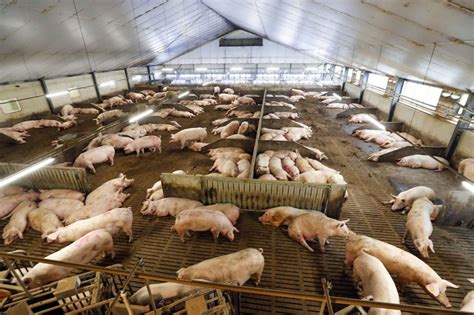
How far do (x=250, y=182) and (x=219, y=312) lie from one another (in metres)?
2.59

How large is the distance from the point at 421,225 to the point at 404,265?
1132 mm

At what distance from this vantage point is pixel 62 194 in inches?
210

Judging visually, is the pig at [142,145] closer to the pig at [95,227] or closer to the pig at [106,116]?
the pig at [95,227]

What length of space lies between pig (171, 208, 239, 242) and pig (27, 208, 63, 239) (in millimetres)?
2347

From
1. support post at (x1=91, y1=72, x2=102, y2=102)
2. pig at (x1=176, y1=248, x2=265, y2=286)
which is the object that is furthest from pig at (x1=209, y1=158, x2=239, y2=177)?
support post at (x1=91, y1=72, x2=102, y2=102)

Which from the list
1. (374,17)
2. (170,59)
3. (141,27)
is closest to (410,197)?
(374,17)

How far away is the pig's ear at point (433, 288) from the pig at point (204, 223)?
9.31 ft

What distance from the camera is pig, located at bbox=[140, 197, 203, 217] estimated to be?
16.0ft

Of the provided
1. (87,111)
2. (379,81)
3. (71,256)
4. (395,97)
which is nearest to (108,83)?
(87,111)

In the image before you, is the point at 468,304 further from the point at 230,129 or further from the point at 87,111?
the point at 87,111

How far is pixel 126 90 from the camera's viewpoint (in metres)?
17.8

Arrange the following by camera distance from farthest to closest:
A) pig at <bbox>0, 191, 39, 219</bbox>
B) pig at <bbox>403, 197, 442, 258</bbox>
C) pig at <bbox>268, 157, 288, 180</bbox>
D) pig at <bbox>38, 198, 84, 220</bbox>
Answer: pig at <bbox>268, 157, 288, 180</bbox> < pig at <bbox>0, 191, 39, 219</bbox> < pig at <bbox>38, 198, 84, 220</bbox> < pig at <bbox>403, 197, 442, 258</bbox>

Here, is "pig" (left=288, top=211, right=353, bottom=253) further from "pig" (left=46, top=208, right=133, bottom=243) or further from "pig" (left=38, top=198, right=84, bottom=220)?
"pig" (left=38, top=198, right=84, bottom=220)

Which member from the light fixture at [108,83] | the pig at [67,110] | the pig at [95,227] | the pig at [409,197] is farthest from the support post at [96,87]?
the pig at [409,197]
